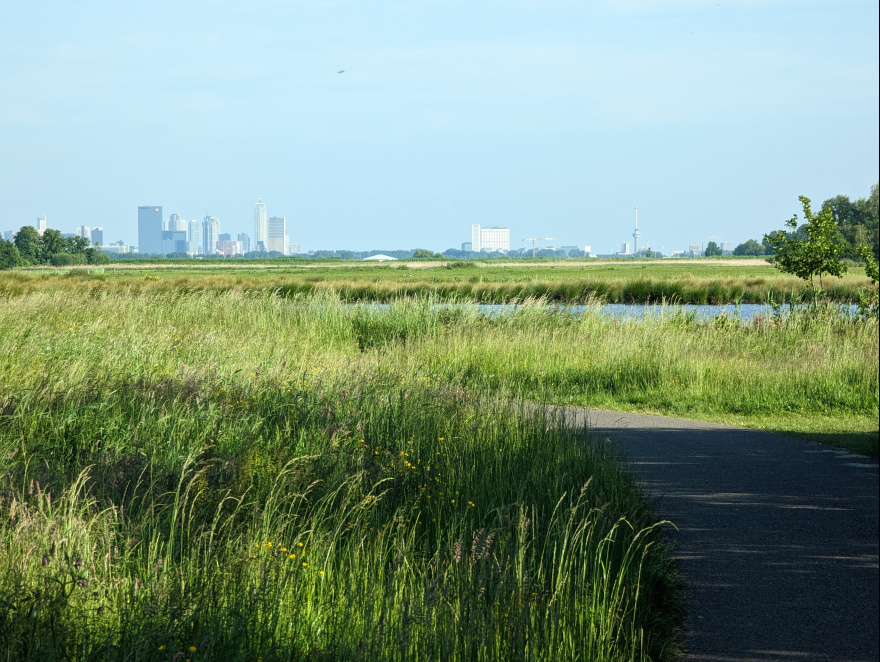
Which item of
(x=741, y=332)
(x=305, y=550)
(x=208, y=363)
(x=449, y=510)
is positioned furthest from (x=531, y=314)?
(x=305, y=550)

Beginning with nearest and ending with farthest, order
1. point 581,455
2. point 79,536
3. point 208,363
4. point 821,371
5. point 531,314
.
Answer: point 79,536 < point 581,455 < point 208,363 < point 821,371 < point 531,314

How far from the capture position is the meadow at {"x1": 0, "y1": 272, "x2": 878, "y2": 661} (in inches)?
138

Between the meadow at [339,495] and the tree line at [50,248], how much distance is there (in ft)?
380

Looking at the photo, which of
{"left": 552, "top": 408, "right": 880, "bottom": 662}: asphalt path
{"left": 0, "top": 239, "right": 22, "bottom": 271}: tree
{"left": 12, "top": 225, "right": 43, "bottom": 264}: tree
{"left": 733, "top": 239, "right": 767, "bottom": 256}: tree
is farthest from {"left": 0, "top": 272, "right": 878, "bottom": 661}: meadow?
{"left": 733, "top": 239, "right": 767, "bottom": 256}: tree

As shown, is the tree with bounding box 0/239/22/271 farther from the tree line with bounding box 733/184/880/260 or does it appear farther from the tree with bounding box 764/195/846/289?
the tree with bounding box 764/195/846/289

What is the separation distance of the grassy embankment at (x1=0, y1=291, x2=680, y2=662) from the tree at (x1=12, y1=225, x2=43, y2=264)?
123 metres

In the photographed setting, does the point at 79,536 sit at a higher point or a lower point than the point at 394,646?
higher

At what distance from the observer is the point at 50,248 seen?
12294 cm

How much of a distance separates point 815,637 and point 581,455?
2.97 metres

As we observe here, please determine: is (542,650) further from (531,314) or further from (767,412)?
(531,314)

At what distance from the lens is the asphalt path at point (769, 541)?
407 cm

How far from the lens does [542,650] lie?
3.64 m

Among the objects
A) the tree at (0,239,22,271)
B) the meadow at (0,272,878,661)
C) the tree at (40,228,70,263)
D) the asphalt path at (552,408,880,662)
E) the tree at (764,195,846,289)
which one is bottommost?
the asphalt path at (552,408,880,662)

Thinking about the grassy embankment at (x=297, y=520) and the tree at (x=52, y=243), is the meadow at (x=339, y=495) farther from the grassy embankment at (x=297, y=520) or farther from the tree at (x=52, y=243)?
the tree at (x=52, y=243)
